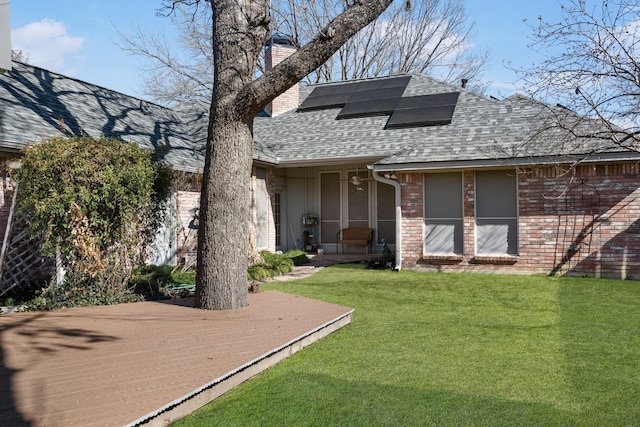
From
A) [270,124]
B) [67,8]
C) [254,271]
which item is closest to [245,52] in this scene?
[254,271]

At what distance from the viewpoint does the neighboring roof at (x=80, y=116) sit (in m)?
8.75

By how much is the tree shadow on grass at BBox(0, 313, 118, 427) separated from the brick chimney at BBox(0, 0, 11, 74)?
2148 mm

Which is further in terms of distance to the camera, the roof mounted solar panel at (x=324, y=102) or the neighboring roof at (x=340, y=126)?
the roof mounted solar panel at (x=324, y=102)

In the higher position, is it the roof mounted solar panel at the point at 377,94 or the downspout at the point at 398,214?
the roof mounted solar panel at the point at 377,94

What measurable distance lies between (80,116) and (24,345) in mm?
7214

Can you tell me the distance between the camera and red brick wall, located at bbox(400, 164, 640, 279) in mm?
10070

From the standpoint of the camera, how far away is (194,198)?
1199 centimetres

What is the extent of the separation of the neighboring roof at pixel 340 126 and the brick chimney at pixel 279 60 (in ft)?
1.54

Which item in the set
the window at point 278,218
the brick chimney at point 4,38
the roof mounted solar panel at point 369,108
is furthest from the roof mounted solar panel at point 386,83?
the brick chimney at point 4,38

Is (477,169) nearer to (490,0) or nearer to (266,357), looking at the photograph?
(490,0)

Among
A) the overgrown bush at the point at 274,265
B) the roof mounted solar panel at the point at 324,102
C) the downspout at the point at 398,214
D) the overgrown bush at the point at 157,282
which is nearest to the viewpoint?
the overgrown bush at the point at 157,282

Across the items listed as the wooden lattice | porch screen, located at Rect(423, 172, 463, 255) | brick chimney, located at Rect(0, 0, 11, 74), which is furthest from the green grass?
the wooden lattice

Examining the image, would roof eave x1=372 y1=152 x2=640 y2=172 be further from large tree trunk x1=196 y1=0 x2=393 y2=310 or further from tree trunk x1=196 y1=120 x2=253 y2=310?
tree trunk x1=196 y1=120 x2=253 y2=310

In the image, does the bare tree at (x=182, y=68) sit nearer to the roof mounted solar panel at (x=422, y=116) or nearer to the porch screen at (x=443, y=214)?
the roof mounted solar panel at (x=422, y=116)
